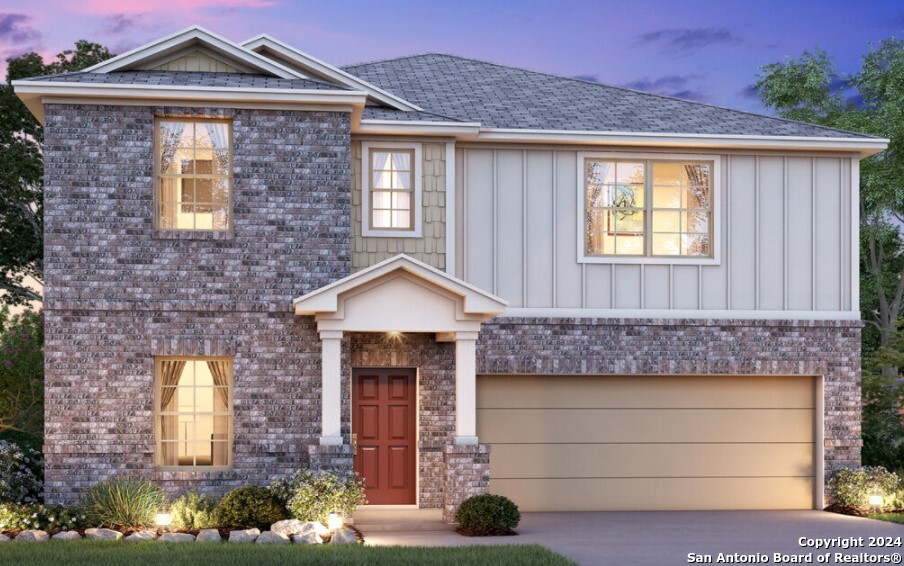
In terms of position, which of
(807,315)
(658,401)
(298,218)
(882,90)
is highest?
(882,90)

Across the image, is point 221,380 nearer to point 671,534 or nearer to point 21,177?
point 671,534

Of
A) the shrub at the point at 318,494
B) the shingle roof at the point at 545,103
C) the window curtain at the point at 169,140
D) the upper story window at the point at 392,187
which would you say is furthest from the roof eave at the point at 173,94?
the shrub at the point at 318,494

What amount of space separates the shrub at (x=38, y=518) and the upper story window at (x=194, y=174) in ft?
13.1

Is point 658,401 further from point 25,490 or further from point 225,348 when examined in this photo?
point 25,490

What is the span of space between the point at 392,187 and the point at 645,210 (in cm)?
400

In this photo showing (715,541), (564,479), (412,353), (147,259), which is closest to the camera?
(715,541)

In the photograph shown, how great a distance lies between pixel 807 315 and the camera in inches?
702

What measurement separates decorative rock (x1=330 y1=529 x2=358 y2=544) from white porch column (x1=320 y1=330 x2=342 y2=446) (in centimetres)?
149

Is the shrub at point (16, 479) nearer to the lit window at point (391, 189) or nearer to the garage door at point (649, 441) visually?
the lit window at point (391, 189)

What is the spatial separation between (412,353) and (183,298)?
11.0ft

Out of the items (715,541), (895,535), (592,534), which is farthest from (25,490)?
(895,535)

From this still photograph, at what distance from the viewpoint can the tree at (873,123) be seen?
28641 mm

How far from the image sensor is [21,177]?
27891 millimetres

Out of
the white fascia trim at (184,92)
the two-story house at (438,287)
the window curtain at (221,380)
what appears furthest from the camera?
the window curtain at (221,380)
